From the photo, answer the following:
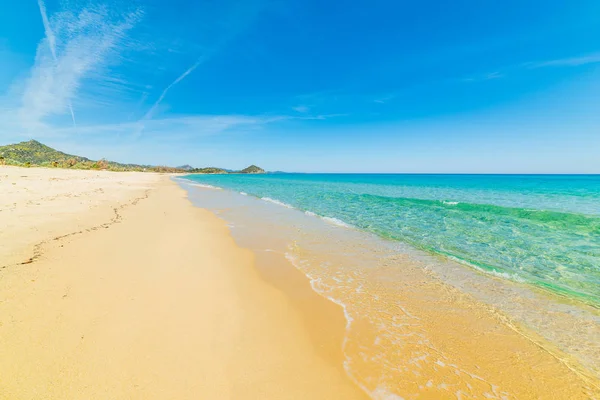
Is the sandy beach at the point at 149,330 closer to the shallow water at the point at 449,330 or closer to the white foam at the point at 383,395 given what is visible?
the white foam at the point at 383,395

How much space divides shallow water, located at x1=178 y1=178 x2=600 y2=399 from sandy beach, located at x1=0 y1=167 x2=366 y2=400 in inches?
22.8

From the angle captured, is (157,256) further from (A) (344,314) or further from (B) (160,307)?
(A) (344,314)

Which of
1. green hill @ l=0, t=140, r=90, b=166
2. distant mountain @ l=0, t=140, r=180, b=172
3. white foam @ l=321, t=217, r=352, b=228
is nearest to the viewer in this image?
white foam @ l=321, t=217, r=352, b=228

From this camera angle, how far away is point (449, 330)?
4480mm

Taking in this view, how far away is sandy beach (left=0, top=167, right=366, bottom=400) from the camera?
290 cm

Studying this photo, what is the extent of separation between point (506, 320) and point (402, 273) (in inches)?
99.4

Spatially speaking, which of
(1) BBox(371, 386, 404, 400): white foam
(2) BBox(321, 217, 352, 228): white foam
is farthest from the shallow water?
(2) BBox(321, 217, 352, 228): white foam

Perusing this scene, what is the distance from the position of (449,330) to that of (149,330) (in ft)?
17.2

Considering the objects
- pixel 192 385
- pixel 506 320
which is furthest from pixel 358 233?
pixel 192 385

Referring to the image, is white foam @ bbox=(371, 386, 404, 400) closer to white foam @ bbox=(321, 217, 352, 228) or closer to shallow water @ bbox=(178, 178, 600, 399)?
shallow water @ bbox=(178, 178, 600, 399)

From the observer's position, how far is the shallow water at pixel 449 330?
3.31 meters

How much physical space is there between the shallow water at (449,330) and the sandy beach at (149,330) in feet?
1.90

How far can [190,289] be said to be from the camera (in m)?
5.45

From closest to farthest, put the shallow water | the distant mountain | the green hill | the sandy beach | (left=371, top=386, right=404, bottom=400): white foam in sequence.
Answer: the sandy beach < (left=371, top=386, right=404, bottom=400): white foam < the shallow water < the distant mountain < the green hill
